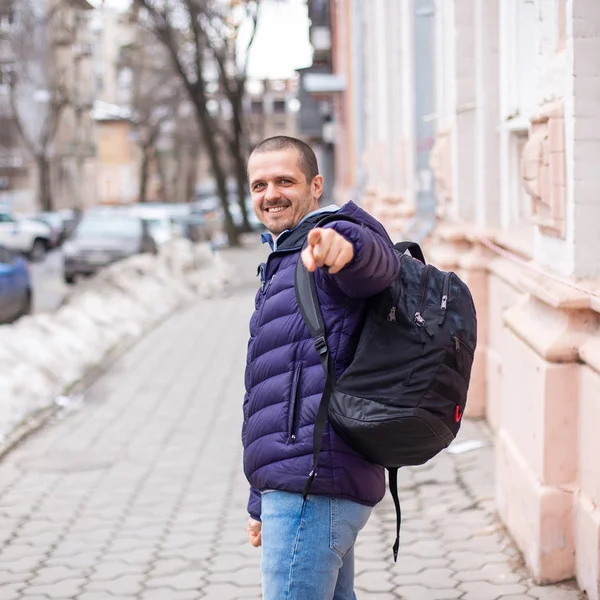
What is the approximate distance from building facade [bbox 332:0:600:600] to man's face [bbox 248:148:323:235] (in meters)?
1.60

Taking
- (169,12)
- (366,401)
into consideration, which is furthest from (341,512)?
(169,12)

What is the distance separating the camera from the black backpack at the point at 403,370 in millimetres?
2721

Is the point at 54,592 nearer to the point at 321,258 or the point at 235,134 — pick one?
the point at 321,258

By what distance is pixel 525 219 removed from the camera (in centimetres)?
743

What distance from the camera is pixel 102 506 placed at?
647 cm

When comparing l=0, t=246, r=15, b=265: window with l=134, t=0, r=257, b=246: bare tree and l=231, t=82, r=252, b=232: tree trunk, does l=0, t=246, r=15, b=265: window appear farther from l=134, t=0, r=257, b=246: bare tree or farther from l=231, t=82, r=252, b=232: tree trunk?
l=231, t=82, r=252, b=232: tree trunk

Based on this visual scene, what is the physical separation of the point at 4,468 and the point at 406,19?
6.19 meters

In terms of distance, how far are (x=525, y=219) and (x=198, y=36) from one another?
76.4ft

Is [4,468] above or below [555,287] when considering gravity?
below

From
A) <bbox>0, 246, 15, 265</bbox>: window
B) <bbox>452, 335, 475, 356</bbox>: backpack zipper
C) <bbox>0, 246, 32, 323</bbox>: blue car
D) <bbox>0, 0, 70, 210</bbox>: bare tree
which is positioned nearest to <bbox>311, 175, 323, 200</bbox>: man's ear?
<bbox>452, 335, 475, 356</bbox>: backpack zipper

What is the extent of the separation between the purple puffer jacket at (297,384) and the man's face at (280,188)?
54 mm

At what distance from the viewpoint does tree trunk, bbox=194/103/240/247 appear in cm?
3045

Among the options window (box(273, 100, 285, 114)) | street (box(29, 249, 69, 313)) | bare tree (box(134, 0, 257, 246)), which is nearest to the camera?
street (box(29, 249, 69, 313))

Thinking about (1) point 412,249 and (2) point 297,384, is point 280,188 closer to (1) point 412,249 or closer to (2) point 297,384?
(1) point 412,249
